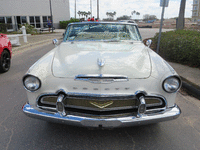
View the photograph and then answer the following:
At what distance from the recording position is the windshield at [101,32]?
3.67m

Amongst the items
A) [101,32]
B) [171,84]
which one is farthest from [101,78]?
[101,32]

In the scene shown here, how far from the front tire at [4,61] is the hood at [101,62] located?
3.57m

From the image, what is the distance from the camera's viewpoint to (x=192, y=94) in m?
4.20

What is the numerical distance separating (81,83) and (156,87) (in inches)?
Answer: 36.0

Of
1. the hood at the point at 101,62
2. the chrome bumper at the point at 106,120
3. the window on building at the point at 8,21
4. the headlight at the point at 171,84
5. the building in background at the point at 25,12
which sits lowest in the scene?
the chrome bumper at the point at 106,120

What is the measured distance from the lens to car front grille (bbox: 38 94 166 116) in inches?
85.0

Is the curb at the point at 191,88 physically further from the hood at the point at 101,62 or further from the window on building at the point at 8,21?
the window on building at the point at 8,21

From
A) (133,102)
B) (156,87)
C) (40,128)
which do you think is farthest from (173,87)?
(40,128)

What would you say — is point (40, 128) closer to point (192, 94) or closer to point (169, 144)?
point (169, 144)

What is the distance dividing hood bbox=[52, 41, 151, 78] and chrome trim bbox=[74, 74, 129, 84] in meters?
0.04

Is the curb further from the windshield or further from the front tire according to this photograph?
the front tire

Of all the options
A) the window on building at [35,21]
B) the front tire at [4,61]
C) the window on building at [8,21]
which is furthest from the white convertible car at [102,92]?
the window on building at [35,21]

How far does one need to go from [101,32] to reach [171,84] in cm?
200

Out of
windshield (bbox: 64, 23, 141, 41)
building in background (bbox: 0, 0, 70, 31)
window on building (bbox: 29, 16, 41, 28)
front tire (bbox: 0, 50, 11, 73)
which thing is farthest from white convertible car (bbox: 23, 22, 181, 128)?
window on building (bbox: 29, 16, 41, 28)
